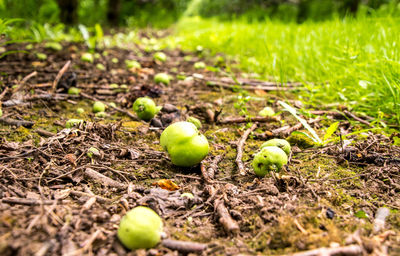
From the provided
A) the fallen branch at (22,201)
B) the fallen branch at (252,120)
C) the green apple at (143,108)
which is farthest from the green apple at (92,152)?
the fallen branch at (252,120)

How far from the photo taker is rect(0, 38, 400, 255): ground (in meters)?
1.75

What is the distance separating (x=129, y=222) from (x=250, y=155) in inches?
62.0

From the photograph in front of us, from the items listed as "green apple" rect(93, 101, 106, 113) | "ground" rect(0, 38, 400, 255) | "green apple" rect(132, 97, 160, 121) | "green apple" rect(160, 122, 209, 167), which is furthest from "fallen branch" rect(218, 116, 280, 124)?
"green apple" rect(93, 101, 106, 113)

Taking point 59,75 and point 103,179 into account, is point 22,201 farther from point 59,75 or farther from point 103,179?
point 59,75

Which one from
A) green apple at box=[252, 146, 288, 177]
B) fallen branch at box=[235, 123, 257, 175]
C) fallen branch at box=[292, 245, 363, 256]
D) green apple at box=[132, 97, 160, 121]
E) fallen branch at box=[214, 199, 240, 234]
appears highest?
green apple at box=[132, 97, 160, 121]

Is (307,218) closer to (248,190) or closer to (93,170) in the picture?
(248,190)

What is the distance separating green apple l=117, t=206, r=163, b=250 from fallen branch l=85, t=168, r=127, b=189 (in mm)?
639

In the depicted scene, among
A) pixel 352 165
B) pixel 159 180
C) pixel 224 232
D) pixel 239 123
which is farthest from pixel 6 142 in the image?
pixel 352 165

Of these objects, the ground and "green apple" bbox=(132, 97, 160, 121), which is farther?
"green apple" bbox=(132, 97, 160, 121)

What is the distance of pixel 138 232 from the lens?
1.70 metres

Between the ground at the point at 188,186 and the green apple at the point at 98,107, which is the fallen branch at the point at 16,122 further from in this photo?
the green apple at the point at 98,107

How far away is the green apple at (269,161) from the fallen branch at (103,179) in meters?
1.04

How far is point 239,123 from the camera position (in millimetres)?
3822

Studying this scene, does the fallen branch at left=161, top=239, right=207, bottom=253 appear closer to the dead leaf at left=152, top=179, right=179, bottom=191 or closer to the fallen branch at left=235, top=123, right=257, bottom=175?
the dead leaf at left=152, top=179, right=179, bottom=191
